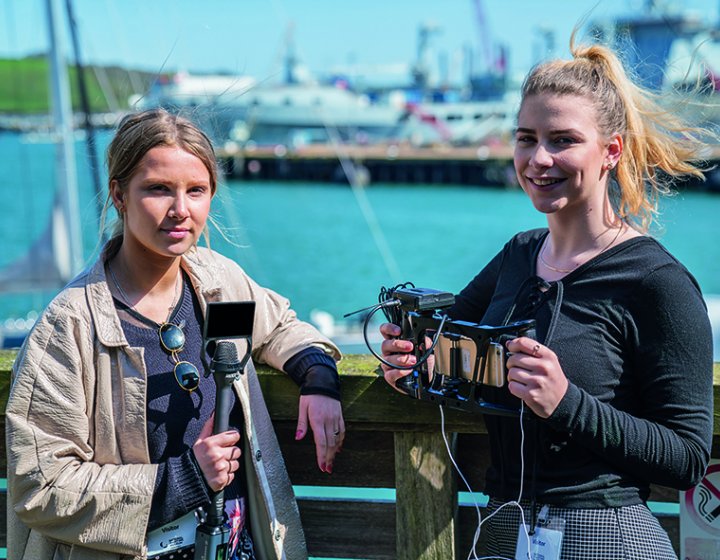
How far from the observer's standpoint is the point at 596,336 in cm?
240

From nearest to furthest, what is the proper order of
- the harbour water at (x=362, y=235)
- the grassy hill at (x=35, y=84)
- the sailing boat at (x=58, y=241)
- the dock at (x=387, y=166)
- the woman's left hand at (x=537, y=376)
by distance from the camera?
1. the woman's left hand at (x=537, y=376)
2. the sailing boat at (x=58, y=241)
3. the grassy hill at (x=35, y=84)
4. the harbour water at (x=362, y=235)
5. the dock at (x=387, y=166)

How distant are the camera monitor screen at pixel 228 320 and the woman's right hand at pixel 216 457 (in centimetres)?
24

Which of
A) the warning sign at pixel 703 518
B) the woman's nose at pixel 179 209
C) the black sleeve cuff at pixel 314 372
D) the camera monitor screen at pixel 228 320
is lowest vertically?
the warning sign at pixel 703 518

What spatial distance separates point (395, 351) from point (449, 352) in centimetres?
19

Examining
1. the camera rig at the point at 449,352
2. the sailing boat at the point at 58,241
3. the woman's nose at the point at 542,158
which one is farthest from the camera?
the sailing boat at the point at 58,241

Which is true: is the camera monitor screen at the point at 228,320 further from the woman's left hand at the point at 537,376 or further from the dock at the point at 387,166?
the dock at the point at 387,166

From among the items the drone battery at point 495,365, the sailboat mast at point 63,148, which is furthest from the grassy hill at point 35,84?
the drone battery at point 495,365

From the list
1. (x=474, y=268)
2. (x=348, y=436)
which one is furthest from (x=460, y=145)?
(x=348, y=436)

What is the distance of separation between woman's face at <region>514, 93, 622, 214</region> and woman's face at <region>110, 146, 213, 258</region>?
0.86 meters

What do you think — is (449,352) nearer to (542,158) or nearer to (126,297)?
(542,158)

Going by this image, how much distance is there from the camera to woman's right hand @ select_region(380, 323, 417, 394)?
8.65 feet

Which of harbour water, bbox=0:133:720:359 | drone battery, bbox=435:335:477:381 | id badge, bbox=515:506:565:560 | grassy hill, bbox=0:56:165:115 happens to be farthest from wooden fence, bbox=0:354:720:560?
harbour water, bbox=0:133:720:359

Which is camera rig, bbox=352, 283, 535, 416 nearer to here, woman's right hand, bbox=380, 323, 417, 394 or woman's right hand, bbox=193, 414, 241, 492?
woman's right hand, bbox=380, 323, 417, 394

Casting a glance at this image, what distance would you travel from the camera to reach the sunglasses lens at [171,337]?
2.59 meters
